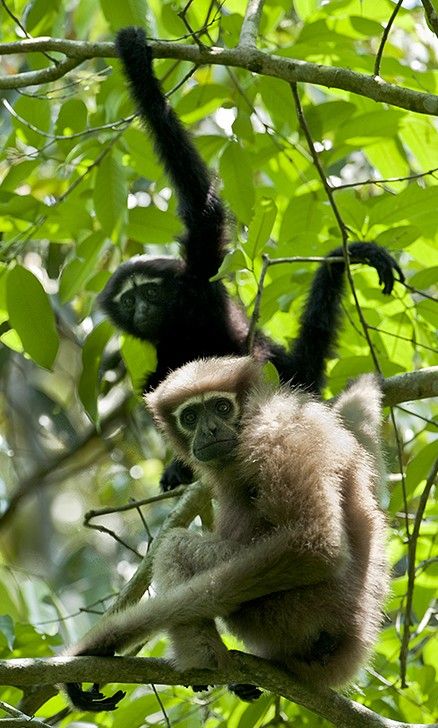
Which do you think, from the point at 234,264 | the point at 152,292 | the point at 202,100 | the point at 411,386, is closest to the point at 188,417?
the point at 234,264

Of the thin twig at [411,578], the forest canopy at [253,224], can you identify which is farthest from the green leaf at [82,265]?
the thin twig at [411,578]

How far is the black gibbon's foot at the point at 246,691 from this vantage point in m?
4.24

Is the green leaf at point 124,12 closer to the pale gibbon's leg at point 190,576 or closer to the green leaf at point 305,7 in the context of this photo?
the green leaf at point 305,7

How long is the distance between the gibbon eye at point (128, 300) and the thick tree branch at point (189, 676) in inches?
151

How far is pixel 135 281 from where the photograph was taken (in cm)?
738

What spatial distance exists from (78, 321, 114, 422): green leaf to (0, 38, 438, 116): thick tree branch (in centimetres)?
145

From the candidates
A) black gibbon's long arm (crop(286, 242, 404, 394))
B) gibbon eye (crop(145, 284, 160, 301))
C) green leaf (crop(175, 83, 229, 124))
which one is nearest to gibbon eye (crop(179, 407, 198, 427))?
black gibbon's long arm (crop(286, 242, 404, 394))

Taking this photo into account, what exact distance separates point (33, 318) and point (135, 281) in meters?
2.59

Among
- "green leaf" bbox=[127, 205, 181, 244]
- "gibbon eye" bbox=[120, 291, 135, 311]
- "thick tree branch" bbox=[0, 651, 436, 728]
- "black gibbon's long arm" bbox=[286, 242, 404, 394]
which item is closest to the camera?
"thick tree branch" bbox=[0, 651, 436, 728]

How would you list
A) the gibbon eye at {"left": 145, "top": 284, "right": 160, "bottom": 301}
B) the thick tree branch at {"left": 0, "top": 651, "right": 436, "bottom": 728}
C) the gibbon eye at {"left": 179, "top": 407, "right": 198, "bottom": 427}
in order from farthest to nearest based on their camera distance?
the gibbon eye at {"left": 145, "top": 284, "right": 160, "bottom": 301}, the gibbon eye at {"left": 179, "top": 407, "right": 198, "bottom": 427}, the thick tree branch at {"left": 0, "top": 651, "right": 436, "bottom": 728}

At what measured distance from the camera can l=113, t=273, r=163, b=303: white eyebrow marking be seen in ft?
23.9

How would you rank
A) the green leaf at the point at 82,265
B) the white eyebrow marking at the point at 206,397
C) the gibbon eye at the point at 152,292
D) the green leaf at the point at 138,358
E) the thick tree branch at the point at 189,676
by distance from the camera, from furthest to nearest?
the gibbon eye at the point at 152,292
the green leaf at the point at 138,358
the green leaf at the point at 82,265
the white eyebrow marking at the point at 206,397
the thick tree branch at the point at 189,676

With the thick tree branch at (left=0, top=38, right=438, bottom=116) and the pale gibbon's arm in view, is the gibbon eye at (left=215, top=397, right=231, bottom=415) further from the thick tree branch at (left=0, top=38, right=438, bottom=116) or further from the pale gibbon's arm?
the thick tree branch at (left=0, top=38, right=438, bottom=116)

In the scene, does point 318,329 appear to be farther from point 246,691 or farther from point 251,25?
point 246,691
